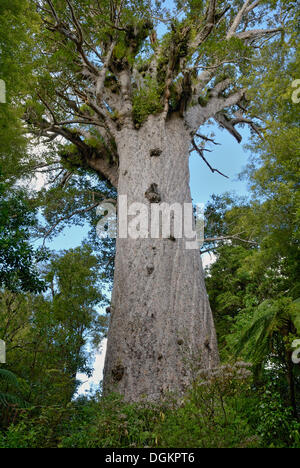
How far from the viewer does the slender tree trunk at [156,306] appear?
3930 mm

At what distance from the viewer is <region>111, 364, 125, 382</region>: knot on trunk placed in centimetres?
399

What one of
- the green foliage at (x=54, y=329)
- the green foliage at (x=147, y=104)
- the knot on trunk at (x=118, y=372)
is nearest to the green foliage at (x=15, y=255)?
the green foliage at (x=54, y=329)

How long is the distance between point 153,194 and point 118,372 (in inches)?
109

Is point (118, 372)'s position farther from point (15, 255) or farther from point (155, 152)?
point (155, 152)

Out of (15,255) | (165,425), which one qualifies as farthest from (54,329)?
(165,425)

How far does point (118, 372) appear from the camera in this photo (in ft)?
13.2

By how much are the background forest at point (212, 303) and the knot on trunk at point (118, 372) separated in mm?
507

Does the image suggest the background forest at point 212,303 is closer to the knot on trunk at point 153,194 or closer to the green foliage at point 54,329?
the green foliage at point 54,329

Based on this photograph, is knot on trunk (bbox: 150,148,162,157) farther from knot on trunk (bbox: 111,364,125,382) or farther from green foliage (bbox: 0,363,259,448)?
green foliage (bbox: 0,363,259,448)

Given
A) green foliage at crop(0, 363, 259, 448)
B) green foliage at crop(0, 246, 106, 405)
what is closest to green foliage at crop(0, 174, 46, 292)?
green foliage at crop(0, 246, 106, 405)

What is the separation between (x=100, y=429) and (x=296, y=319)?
6.94 feet

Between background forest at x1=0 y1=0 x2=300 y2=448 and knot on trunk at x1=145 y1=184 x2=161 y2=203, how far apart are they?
5.50ft

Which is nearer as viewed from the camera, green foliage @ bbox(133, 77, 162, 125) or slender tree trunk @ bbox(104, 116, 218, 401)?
slender tree trunk @ bbox(104, 116, 218, 401)

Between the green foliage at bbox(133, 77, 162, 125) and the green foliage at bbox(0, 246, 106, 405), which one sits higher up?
the green foliage at bbox(133, 77, 162, 125)
